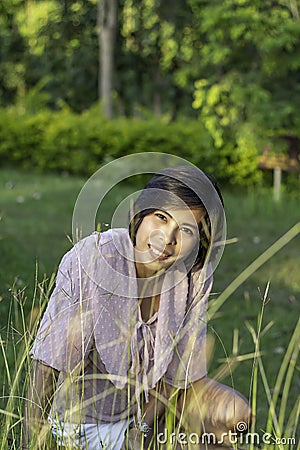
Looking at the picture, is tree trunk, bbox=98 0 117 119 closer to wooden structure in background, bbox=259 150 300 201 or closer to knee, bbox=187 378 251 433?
wooden structure in background, bbox=259 150 300 201

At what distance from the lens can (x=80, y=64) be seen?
19.0 m

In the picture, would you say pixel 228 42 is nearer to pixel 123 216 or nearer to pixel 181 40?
pixel 181 40

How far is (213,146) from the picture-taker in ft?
37.8

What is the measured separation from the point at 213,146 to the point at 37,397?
9.43m

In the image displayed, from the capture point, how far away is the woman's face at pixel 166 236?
239 cm

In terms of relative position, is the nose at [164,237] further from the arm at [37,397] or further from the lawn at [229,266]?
the lawn at [229,266]

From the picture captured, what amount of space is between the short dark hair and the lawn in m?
0.52

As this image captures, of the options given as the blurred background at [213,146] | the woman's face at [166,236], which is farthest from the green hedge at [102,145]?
the woman's face at [166,236]

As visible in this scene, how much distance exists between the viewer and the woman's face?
239 centimetres

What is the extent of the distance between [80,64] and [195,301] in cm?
1688

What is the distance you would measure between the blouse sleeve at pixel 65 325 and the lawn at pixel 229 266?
305 mm

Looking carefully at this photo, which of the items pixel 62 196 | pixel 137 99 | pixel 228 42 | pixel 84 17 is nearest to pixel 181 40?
pixel 84 17

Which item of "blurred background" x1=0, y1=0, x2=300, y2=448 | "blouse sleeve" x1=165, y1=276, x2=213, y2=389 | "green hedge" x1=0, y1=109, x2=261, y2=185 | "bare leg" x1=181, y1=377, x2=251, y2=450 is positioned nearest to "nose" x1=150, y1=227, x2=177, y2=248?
"blouse sleeve" x1=165, y1=276, x2=213, y2=389
